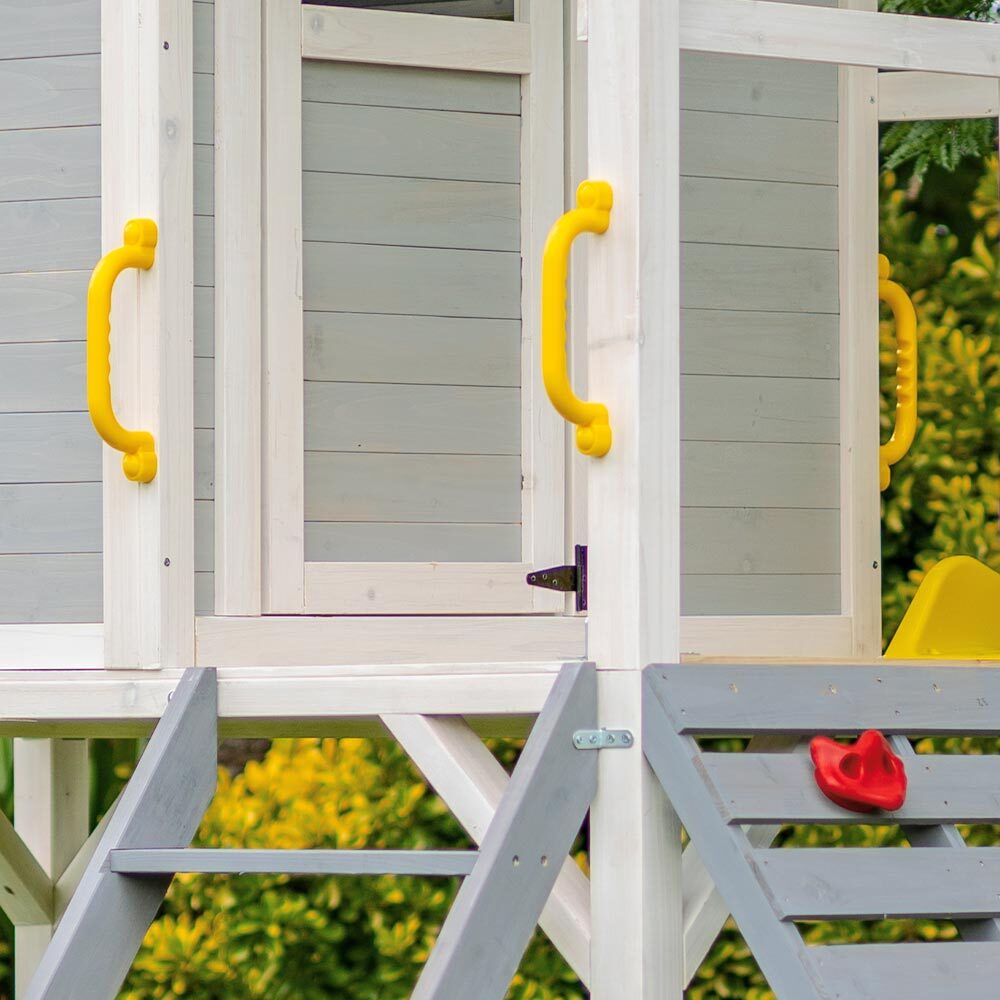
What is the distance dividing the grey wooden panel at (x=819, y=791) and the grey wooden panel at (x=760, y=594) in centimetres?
95

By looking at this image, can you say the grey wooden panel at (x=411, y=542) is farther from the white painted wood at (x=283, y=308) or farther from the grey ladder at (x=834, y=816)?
the grey ladder at (x=834, y=816)

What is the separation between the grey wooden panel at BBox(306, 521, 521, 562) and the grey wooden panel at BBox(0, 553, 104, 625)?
0.41 m

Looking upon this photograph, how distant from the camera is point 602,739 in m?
2.52

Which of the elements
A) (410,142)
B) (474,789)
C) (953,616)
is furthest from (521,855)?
(410,142)

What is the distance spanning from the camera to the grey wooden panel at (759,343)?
3611 mm

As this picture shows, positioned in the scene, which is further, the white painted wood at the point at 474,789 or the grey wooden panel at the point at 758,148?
the grey wooden panel at the point at 758,148

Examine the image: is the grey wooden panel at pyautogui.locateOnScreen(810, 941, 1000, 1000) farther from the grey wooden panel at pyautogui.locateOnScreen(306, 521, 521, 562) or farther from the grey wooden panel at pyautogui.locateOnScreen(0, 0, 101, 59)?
the grey wooden panel at pyautogui.locateOnScreen(0, 0, 101, 59)

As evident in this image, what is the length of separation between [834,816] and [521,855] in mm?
425

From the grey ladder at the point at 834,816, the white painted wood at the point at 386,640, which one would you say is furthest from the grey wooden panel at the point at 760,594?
the grey ladder at the point at 834,816

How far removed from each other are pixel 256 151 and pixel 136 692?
39.2 inches

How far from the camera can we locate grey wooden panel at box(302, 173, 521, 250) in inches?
134

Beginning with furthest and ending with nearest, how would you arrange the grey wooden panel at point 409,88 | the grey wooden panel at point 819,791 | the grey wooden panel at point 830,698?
the grey wooden panel at point 409,88, the grey wooden panel at point 830,698, the grey wooden panel at point 819,791

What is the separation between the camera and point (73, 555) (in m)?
3.16

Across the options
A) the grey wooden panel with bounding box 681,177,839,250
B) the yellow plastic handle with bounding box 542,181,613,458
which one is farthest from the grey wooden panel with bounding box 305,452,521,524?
the yellow plastic handle with bounding box 542,181,613,458
